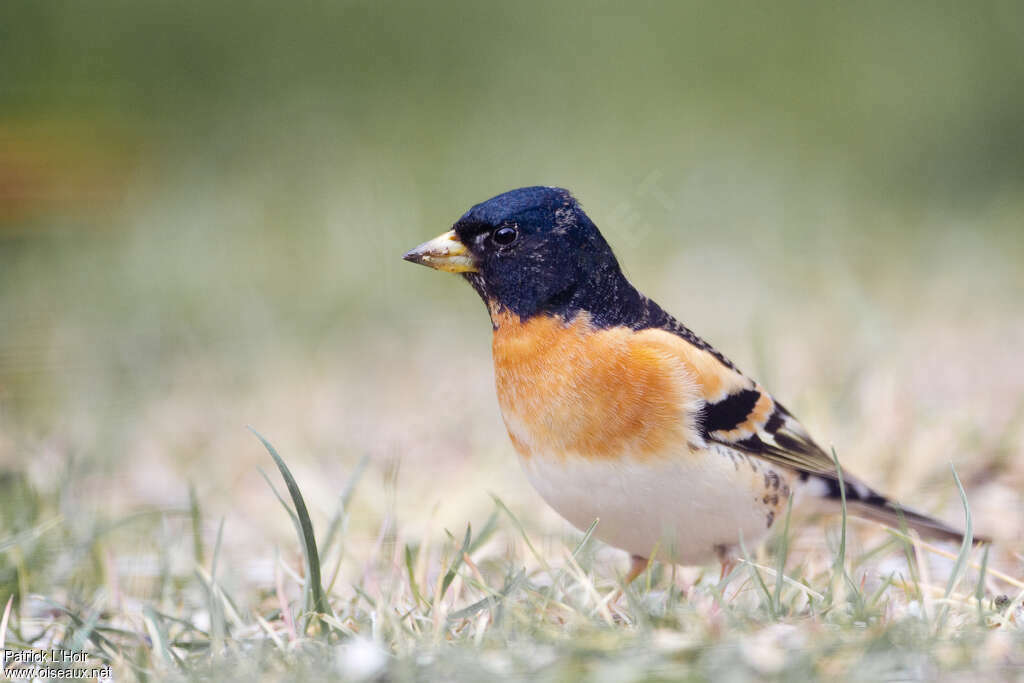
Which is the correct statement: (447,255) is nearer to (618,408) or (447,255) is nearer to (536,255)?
(536,255)

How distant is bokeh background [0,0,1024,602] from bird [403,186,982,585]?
53cm

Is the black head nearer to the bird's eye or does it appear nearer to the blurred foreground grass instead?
the bird's eye

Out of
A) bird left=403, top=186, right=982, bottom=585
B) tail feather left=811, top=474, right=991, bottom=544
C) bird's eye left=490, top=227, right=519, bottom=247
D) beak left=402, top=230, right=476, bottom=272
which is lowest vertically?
tail feather left=811, top=474, right=991, bottom=544

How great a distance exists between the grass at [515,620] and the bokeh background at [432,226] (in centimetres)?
23

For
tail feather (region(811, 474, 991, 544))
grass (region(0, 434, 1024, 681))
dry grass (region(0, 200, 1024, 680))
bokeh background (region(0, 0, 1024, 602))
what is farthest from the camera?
bokeh background (region(0, 0, 1024, 602))

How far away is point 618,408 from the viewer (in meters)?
2.32

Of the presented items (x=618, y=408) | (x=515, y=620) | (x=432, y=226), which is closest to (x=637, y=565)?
(x=618, y=408)

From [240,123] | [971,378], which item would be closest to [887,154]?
[971,378]

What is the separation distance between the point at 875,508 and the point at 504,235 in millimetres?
1109

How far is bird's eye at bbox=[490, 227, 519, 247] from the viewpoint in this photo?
8.29ft

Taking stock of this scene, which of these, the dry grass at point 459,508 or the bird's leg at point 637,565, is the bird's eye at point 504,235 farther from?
the bird's leg at point 637,565

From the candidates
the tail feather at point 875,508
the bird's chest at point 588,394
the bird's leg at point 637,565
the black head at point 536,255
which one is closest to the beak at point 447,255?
the black head at point 536,255

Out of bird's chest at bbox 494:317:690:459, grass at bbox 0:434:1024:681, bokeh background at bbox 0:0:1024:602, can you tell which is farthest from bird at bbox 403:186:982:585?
bokeh background at bbox 0:0:1024:602

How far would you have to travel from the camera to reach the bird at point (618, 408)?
2311 millimetres
